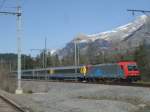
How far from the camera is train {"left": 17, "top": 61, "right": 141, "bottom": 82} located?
64.5 meters

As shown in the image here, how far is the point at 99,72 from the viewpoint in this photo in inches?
2857

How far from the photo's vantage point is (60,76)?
3693 inches

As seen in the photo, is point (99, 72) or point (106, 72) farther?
point (99, 72)

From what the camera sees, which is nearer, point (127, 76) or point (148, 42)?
point (127, 76)

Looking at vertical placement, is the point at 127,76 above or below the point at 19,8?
below

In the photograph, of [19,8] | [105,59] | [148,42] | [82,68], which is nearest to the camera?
[19,8]

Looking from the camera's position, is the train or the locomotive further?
the train

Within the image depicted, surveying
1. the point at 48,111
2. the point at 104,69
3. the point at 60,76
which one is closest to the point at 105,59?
the point at 60,76

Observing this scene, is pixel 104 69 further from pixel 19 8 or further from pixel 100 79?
pixel 19 8

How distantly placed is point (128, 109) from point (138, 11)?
19832mm

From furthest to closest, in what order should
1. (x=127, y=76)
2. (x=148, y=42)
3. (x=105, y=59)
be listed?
(x=105, y=59), (x=148, y=42), (x=127, y=76)

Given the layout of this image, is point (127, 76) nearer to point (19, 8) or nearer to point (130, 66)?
point (130, 66)

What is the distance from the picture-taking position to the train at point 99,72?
6450cm

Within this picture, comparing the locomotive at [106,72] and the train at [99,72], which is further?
the train at [99,72]
